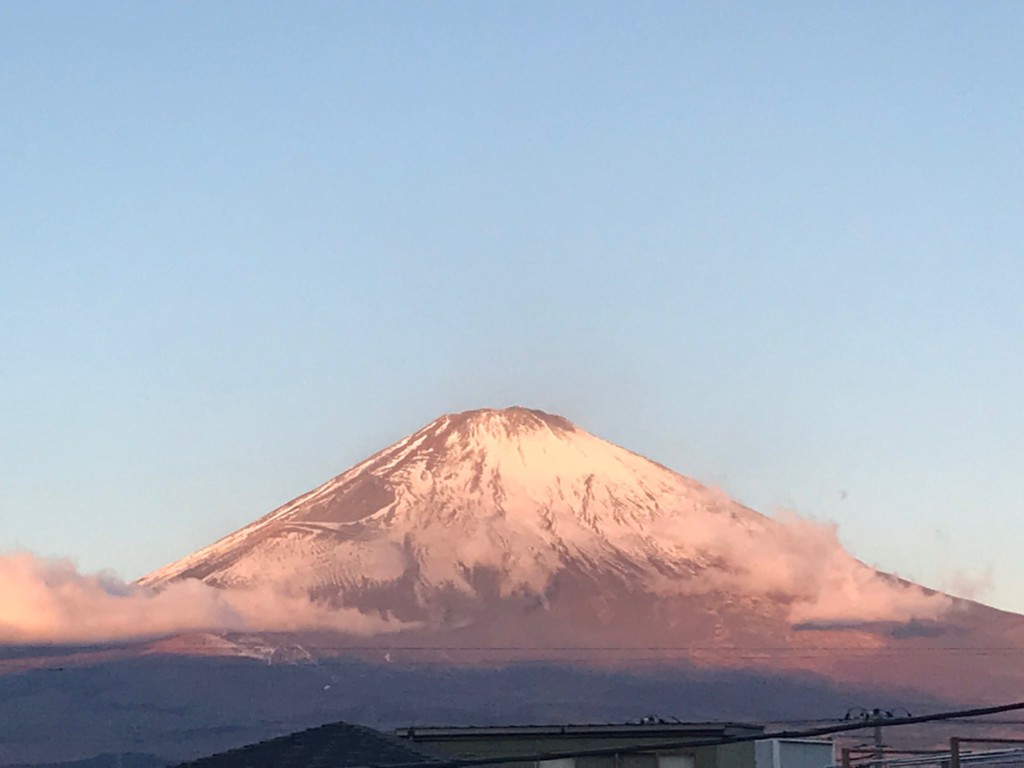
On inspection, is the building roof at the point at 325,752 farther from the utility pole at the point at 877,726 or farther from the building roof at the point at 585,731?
the utility pole at the point at 877,726

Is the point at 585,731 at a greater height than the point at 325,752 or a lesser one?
greater

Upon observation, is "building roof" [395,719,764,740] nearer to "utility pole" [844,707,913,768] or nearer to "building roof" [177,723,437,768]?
"building roof" [177,723,437,768]

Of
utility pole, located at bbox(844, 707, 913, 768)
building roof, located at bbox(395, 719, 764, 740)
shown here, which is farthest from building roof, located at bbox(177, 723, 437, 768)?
utility pole, located at bbox(844, 707, 913, 768)

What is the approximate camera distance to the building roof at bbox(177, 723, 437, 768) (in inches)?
1725

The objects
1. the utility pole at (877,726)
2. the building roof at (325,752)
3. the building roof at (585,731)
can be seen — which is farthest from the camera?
the building roof at (585,731)

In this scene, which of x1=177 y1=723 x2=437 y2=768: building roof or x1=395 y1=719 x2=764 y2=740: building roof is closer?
x1=177 y1=723 x2=437 y2=768: building roof

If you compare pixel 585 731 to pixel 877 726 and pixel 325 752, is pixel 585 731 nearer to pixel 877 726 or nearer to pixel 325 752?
pixel 325 752

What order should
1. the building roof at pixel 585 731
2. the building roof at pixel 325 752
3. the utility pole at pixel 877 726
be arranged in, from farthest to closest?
the building roof at pixel 585 731 → the building roof at pixel 325 752 → the utility pole at pixel 877 726

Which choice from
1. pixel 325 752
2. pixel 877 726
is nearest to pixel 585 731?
pixel 325 752

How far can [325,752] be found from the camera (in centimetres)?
4500

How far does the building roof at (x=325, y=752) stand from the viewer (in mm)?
43812

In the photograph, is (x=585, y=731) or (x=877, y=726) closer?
(x=877, y=726)

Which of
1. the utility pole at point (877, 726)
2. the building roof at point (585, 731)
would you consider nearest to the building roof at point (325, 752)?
the building roof at point (585, 731)

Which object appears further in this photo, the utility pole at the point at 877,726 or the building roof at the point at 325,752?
the building roof at the point at 325,752
